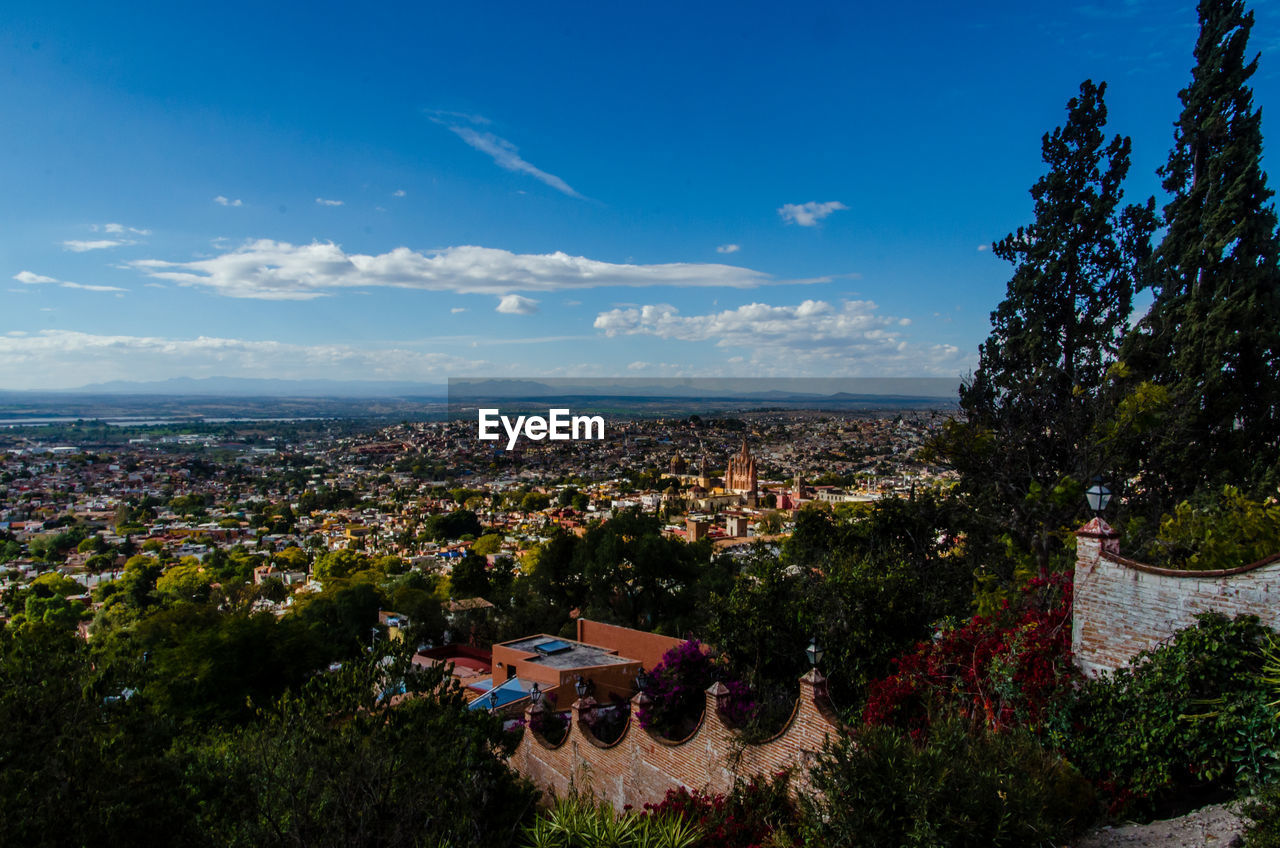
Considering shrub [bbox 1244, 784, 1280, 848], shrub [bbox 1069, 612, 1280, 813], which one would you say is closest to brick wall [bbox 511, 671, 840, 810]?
shrub [bbox 1069, 612, 1280, 813]

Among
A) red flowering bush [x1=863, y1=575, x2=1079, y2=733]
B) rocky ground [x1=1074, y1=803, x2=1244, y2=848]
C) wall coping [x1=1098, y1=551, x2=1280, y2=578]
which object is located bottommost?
rocky ground [x1=1074, y1=803, x2=1244, y2=848]

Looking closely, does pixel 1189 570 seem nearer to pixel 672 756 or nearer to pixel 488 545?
pixel 672 756

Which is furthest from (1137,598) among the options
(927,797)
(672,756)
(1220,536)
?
(672,756)

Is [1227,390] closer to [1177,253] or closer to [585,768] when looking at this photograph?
[1177,253]

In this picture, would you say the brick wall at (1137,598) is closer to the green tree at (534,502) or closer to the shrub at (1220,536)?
the shrub at (1220,536)

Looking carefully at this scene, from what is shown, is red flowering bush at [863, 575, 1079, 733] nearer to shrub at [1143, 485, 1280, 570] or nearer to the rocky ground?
the rocky ground

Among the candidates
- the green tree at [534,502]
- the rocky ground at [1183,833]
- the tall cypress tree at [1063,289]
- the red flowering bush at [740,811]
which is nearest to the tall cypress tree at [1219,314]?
the tall cypress tree at [1063,289]
